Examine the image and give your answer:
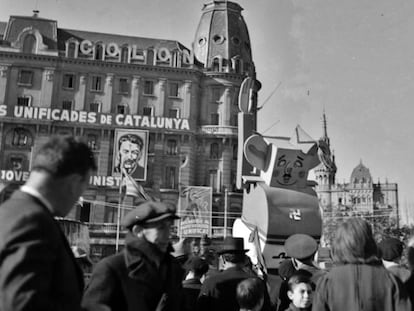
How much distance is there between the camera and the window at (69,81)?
40.7 meters

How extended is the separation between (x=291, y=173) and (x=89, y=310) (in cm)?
861

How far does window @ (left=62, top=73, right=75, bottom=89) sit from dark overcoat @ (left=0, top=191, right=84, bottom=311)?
40.7m

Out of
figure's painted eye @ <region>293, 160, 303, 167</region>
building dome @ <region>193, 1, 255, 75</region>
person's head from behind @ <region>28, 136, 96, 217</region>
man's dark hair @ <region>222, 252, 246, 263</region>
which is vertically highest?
building dome @ <region>193, 1, 255, 75</region>

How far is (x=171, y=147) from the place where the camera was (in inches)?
1631

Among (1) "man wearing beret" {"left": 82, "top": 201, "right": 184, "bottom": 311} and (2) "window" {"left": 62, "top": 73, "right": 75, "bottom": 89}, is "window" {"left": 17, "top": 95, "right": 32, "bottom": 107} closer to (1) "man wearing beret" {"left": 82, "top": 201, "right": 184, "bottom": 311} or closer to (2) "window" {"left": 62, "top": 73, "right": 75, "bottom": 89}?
(2) "window" {"left": 62, "top": 73, "right": 75, "bottom": 89}

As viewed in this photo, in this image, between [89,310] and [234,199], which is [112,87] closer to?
[234,199]

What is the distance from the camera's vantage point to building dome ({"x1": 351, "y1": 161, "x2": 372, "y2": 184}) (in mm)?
103931

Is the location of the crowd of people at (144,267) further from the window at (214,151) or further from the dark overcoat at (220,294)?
the window at (214,151)

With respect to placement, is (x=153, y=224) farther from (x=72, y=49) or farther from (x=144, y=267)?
(x=72, y=49)

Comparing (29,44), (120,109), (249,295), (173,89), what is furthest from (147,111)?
(249,295)

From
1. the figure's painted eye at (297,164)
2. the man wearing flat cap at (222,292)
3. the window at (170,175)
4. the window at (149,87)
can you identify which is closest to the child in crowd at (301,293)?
the man wearing flat cap at (222,292)

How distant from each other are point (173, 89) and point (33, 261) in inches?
1615

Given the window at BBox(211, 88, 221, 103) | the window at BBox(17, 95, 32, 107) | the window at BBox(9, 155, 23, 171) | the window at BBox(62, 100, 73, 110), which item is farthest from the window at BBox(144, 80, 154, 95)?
the window at BBox(9, 155, 23, 171)

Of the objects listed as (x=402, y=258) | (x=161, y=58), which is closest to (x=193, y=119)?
(x=161, y=58)
